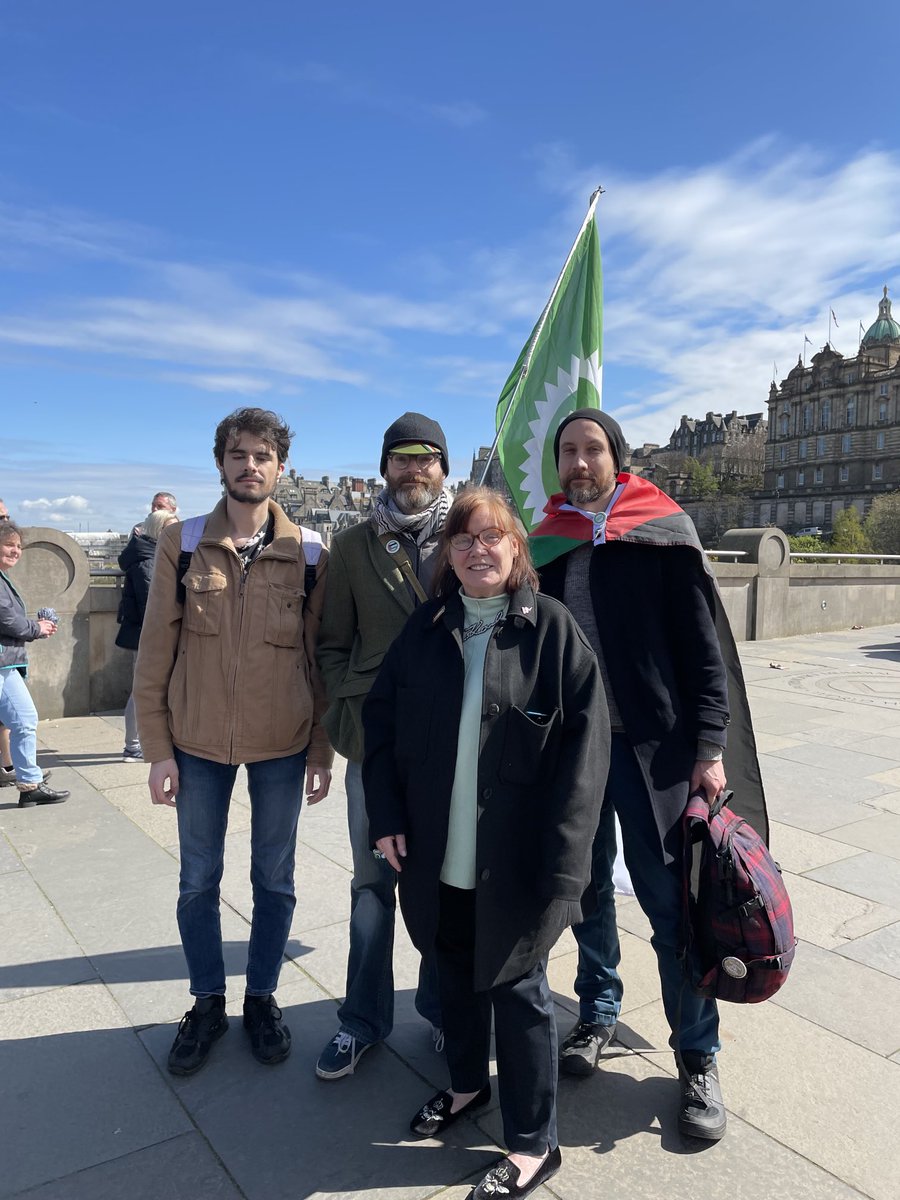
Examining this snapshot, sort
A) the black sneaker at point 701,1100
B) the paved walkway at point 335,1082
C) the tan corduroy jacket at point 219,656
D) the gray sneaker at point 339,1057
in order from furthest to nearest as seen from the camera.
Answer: the tan corduroy jacket at point 219,656
the gray sneaker at point 339,1057
the black sneaker at point 701,1100
the paved walkway at point 335,1082

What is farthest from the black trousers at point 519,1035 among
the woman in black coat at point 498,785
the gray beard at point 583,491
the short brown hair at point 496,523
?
the gray beard at point 583,491

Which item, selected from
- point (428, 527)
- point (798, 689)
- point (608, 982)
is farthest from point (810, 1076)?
point (798, 689)

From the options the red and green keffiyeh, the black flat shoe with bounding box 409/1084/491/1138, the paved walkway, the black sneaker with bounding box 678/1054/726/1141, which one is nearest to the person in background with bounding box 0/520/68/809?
the paved walkway

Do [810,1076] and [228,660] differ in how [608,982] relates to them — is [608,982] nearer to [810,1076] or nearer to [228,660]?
[810,1076]

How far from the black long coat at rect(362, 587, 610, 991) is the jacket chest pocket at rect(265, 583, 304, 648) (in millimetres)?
688

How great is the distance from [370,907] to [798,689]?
8888 millimetres

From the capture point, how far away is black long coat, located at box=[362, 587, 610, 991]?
228 centimetres

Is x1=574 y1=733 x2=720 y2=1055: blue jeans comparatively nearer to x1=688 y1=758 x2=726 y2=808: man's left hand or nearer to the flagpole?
x1=688 y1=758 x2=726 y2=808: man's left hand

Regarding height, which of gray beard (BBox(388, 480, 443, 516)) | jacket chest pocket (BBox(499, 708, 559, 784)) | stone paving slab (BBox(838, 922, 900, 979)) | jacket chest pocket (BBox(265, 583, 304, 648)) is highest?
gray beard (BBox(388, 480, 443, 516))

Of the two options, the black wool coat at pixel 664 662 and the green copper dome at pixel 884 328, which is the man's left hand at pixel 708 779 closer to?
the black wool coat at pixel 664 662

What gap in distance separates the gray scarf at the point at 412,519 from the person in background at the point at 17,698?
12.4 ft

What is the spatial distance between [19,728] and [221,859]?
328cm

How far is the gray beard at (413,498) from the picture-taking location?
2916 mm

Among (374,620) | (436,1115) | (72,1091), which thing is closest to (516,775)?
(374,620)
